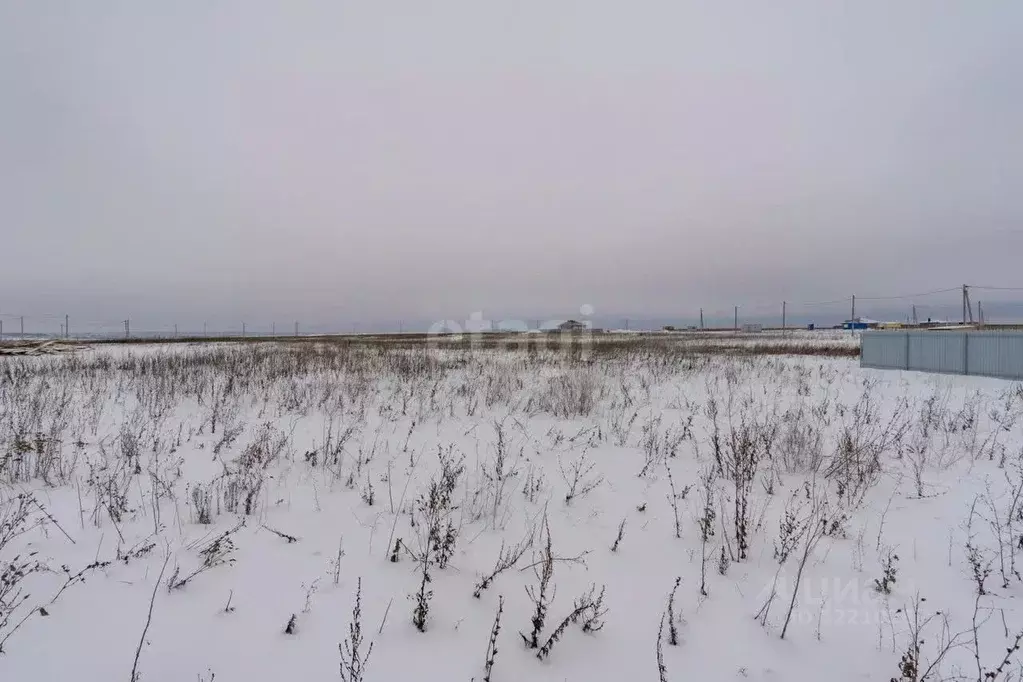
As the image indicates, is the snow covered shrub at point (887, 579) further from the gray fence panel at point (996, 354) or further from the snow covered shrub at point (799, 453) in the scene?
the gray fence panel at point (996, 354)

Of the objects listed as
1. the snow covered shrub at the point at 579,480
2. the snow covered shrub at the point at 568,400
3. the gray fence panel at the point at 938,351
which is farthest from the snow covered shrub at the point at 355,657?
the gray fence panel at the point at 938,351

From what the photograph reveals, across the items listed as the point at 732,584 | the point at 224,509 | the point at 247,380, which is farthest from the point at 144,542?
the point at 247,380

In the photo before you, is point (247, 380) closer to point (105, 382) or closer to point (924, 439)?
point (105, 382)

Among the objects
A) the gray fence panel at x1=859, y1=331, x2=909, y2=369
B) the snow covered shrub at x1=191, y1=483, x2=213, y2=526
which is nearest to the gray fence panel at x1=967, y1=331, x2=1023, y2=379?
the gray fence panel at x1=859, y1=331, x2=909, y2=369

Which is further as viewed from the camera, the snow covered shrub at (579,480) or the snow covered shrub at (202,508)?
the snow covered shrub at (579,480)

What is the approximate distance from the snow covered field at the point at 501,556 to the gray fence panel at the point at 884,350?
11.0m

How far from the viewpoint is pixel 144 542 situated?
2926 millimetres

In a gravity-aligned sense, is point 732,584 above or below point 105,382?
below

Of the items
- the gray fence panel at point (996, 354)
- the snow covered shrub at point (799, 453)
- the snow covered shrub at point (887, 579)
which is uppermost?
the gray fence panel at point (996, 354)

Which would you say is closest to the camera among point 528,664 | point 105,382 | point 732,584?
point 528,664

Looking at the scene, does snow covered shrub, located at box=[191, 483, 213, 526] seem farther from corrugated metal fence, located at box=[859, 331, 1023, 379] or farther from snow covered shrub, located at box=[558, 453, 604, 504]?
corrugated metal fence, located at box=[859, 331, 1023, 379]

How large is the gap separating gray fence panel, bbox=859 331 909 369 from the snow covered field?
10958mm

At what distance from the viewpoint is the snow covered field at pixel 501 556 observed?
82.8 inches

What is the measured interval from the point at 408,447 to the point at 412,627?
335cm
